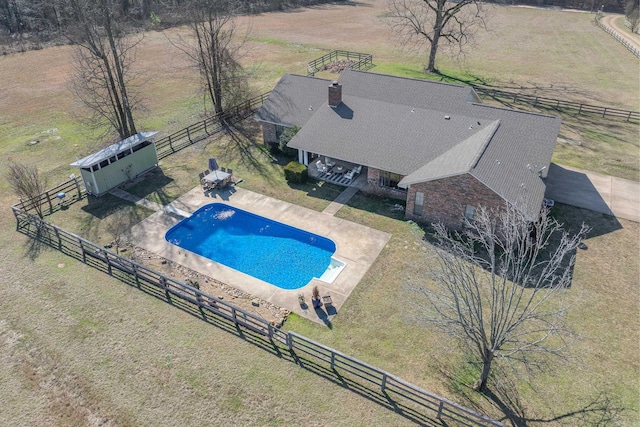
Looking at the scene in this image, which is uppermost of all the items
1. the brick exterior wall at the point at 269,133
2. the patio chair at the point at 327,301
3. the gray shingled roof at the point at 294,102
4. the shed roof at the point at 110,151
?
the gray shingled roof at the point at 294,102

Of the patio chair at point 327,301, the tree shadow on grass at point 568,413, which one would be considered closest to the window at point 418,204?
the patio chair at point 327,301

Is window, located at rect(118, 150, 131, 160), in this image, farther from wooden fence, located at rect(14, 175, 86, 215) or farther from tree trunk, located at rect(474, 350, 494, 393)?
tree trunk, located at rect(474, 350, 494, 393)

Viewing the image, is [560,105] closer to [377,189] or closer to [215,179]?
[377,189]

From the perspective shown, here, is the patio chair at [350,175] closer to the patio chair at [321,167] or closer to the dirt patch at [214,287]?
the patio chair at [321,167]

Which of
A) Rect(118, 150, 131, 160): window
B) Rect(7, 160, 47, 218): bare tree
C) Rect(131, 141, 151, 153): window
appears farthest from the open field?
Rect(118, 150, 131, 160): window

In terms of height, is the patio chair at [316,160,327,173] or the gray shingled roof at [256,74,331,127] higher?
the gray shingled roof at [256,74,331,127]

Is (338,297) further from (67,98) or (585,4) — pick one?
(585,4)
